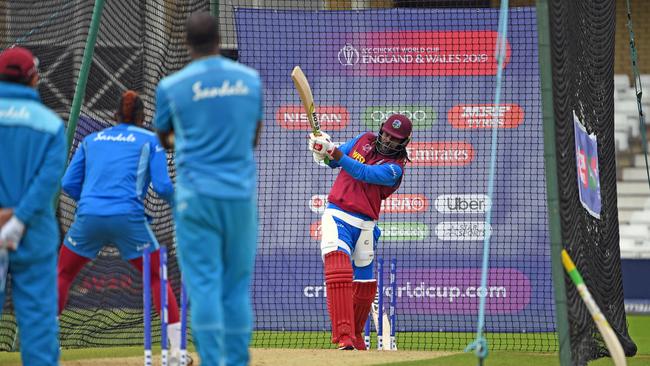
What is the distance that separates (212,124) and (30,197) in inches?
41.8

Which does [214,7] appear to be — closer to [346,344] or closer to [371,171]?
[371,171]

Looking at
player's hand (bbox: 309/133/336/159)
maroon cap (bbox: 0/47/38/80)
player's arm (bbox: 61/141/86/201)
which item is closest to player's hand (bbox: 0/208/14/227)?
maroon cap (bbox: 0/47/38/80)

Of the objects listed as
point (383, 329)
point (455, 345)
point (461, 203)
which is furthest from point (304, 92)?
point (461, 203)

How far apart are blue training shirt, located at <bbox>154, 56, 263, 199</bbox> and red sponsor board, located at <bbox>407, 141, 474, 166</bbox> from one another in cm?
750

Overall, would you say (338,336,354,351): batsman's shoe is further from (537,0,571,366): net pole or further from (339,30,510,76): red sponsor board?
(339,30,510,76): red sponsor board

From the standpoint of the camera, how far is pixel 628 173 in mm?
21062

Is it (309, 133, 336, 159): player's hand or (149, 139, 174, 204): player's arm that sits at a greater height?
(309, 133, 336, 159): player's hand

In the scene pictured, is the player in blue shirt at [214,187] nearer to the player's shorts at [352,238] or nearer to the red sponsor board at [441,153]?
the player's shorts at [352,238]

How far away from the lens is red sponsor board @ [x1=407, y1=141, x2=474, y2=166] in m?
13.6

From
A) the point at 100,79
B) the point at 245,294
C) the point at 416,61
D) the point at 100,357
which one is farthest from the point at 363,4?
the point at 245,294

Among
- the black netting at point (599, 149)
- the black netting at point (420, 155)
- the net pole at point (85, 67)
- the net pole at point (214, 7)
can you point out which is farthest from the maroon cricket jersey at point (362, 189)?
the black netting at point (420, 155)

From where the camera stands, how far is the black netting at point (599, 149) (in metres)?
8.36

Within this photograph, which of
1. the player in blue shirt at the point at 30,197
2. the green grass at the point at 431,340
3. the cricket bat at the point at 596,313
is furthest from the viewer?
the green grass at the point at 431,340

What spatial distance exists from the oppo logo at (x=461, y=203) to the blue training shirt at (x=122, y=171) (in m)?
5.46
